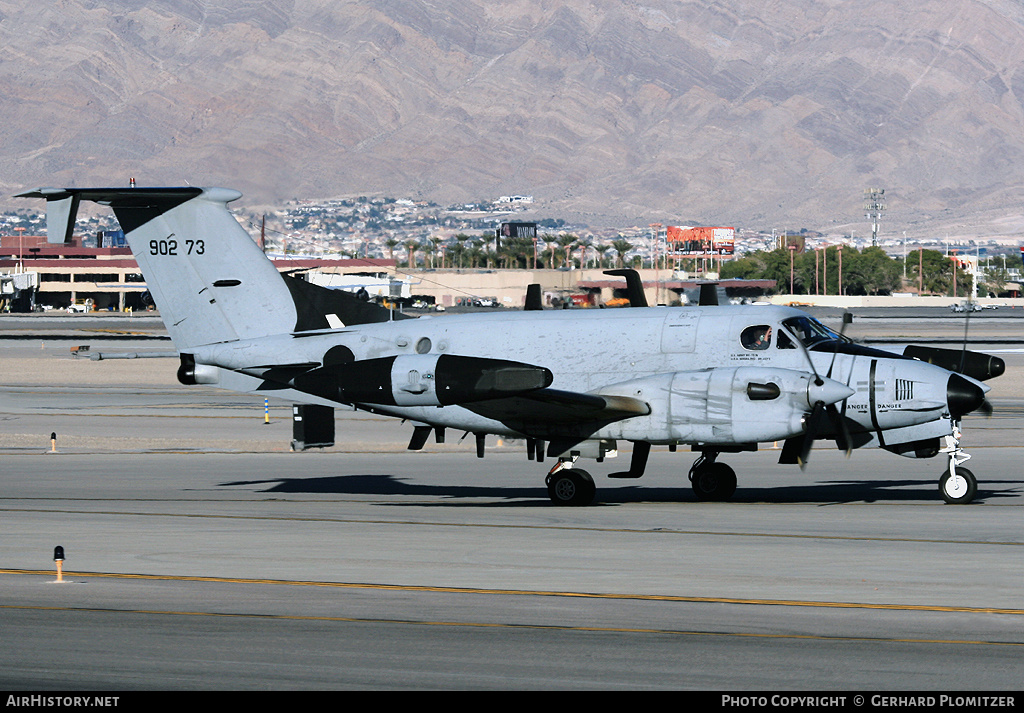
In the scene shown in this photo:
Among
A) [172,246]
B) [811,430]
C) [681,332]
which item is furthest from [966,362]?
[172,246]

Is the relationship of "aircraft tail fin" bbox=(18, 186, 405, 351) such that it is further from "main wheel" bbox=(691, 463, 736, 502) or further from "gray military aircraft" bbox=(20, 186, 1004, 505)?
"main wheel" bbox=(691, 463, 736, 502)

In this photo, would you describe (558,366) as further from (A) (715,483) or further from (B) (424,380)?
(A) (715,483)

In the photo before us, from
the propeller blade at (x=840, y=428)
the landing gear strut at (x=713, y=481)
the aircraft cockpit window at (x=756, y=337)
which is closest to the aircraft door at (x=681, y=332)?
the aircraft cockpit window at (x=756, y=337)

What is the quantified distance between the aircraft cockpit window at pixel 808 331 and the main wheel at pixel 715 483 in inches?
115

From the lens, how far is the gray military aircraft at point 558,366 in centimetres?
2241

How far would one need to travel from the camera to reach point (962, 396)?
2198cm

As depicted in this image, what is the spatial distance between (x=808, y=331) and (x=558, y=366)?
4.55m

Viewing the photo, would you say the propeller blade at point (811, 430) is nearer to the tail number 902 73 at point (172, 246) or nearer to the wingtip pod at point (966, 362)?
the wingtip pod at point (966, 362)

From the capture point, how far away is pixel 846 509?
22906 millimetres

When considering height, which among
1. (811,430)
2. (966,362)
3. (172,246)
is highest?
(172,246)

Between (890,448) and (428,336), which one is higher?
(428,336)
